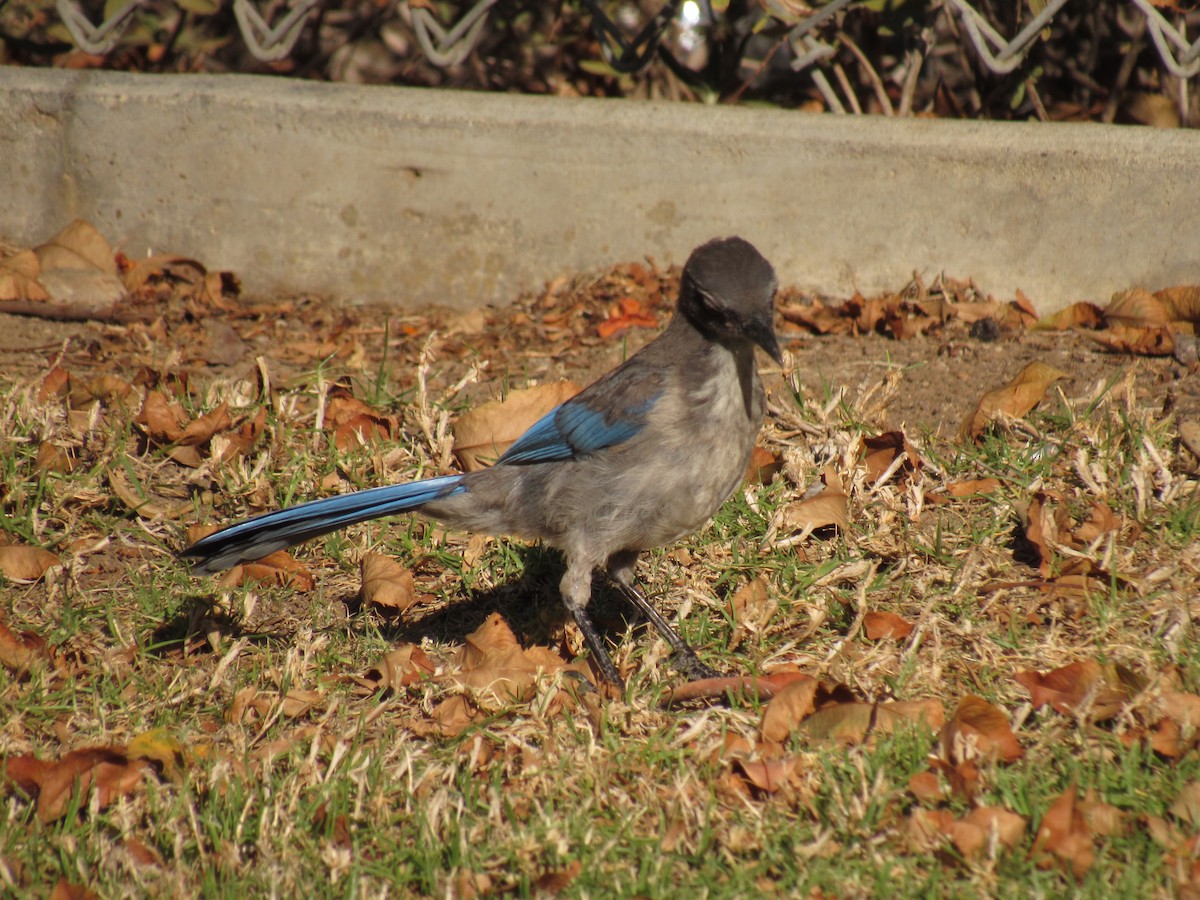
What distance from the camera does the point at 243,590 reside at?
417 centimetres

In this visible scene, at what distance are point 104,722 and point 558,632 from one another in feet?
4.69

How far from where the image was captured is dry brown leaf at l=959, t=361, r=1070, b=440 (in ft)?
15.8

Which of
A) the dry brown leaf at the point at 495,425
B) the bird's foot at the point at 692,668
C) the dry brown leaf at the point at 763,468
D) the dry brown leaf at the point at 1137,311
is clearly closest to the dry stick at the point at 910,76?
the dry brown leaf at the point at 1137,311

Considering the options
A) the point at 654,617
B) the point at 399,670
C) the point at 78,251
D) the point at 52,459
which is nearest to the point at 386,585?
the point at 399,670

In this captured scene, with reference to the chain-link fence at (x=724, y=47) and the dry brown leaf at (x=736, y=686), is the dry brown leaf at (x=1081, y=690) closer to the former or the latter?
the dry brown leaf at (x=736, y=686)

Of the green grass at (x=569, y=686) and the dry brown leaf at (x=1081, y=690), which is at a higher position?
the dry brown leaf at (x=1081, y=690)

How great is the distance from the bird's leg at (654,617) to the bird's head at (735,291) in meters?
0.87

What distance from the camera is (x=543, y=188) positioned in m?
5.84

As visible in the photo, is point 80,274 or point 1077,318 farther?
point 80,274

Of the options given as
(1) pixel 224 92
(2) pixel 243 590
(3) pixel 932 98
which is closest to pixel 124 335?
(1) pixel 224 92

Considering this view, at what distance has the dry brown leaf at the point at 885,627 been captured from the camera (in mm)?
3857

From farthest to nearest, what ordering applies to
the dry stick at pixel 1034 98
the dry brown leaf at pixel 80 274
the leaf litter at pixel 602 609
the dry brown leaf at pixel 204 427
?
the dry stick at pixel 1034 98 < the dry brown leaf at pixel 80 274 < the dry brown leaf at pixel 204 427 < the leaf litter at pixel 602 609

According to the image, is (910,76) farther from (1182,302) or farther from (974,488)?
(974,488)

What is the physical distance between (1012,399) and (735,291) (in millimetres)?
1709
